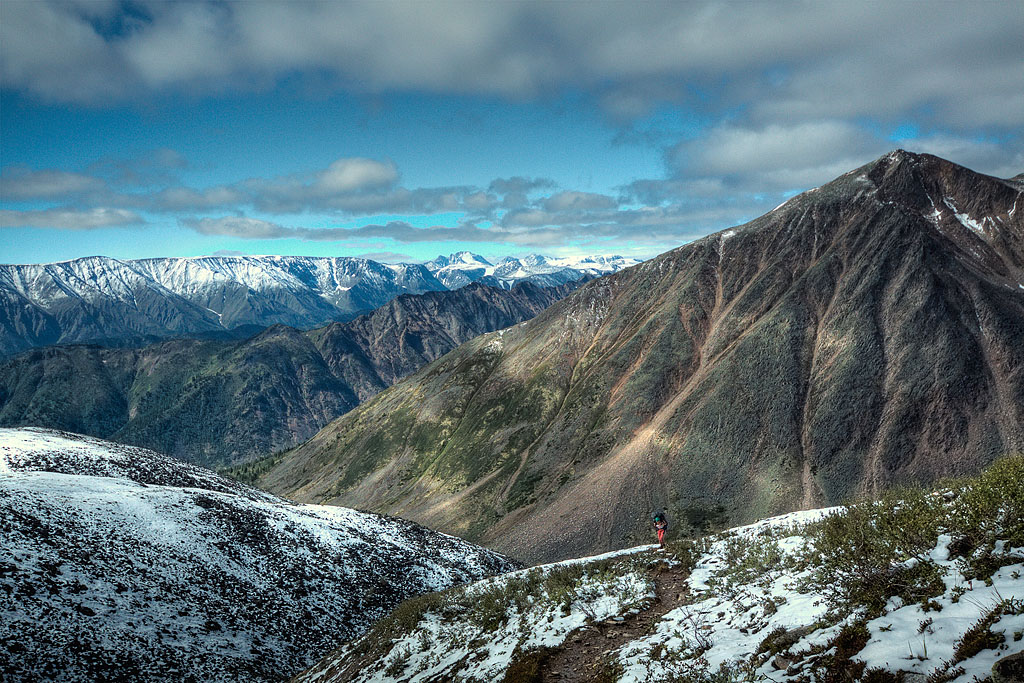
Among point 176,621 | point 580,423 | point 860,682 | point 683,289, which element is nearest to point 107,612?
point 176,621

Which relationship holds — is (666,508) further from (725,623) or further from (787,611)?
(787,611)

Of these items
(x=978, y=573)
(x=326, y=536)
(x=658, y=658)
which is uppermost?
(x=978, y=573)

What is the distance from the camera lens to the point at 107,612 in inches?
982

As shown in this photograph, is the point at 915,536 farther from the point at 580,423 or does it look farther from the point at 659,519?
the point at 580,423

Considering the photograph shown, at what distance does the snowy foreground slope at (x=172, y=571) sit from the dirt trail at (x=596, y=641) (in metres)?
19.4

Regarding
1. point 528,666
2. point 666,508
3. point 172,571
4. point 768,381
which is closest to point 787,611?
point 528,666

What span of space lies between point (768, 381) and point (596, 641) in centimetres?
9729

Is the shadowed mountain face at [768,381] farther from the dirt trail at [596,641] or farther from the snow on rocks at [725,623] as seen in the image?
the dirt trail at [596,641]

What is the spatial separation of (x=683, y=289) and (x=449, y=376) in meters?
91.9

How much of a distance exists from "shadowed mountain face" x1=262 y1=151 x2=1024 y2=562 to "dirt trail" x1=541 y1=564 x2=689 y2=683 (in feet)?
220

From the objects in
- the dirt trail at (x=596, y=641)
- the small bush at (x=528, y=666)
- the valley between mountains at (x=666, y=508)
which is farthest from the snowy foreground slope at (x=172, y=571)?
the dirt trail at (x=596, y=641)

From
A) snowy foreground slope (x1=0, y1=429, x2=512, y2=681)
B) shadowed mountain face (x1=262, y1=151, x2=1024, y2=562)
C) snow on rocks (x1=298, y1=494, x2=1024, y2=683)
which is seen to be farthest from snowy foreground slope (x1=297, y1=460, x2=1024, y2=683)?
shadowed mountain face (x1=262, y1=151, x2=1024, y2=562)

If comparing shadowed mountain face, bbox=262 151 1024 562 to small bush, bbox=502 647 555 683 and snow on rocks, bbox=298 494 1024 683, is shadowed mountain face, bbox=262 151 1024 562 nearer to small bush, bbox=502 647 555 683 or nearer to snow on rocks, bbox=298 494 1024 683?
snow on rocks, bbox=298 494 1024 683

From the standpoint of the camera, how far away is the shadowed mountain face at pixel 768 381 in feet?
277
